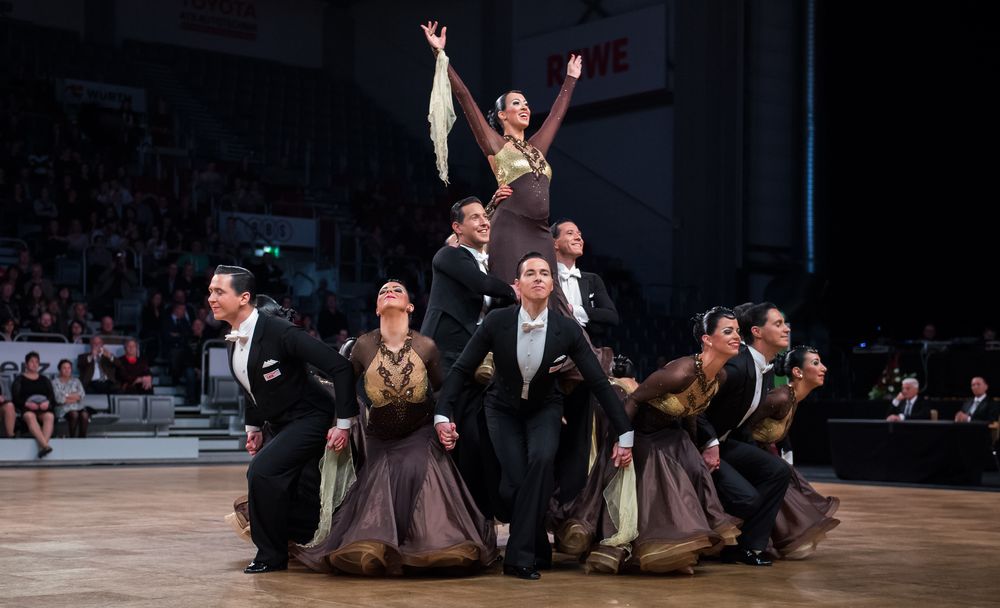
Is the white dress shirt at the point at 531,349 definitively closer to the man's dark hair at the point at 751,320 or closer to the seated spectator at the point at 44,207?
the man's dark hair at the point at 751,320

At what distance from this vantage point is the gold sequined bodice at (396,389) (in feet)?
17.0

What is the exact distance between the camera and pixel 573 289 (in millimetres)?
6125

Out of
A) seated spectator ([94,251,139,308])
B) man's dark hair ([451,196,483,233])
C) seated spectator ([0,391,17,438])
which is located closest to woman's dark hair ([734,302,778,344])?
man's dark hair ([451,196,483,233])

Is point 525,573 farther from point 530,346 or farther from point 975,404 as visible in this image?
point 975,404

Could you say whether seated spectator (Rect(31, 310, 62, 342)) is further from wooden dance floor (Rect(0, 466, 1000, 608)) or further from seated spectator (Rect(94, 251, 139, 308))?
wooden dance floor (Rect(0, 466, 1000, 608))

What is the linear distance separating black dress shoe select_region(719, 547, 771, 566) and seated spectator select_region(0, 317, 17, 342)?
32.5 ft

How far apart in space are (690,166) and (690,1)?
8.50 feet

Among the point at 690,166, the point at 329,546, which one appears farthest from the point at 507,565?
the point at 690,166

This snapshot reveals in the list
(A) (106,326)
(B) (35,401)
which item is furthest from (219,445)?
(B) (35,401)

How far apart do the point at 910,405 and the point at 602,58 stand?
31.5 ft

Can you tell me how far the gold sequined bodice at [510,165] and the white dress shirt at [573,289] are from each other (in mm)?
541

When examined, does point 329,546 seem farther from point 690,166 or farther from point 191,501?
point 690,166

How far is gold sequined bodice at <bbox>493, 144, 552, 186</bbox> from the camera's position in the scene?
579 centimetres

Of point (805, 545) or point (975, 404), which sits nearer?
point (805, 545)
